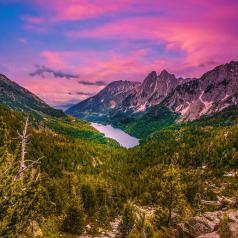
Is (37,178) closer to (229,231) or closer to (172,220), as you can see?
(229,231)

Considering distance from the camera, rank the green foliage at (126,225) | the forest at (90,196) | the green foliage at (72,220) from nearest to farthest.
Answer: the forest at (90,196) → the green foliage at (126,225) → the green foliage at (72,220)

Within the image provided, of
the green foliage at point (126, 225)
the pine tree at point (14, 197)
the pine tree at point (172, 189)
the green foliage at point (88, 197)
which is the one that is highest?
the pine tree at point (14, 197)

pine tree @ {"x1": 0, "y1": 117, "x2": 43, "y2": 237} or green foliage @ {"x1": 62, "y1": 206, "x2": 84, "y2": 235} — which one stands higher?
pine tree @ {"x1": 0, "y1": 117, "x2": 43, "y2": 237}

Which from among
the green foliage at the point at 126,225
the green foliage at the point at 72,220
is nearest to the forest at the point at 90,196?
the green foliage at the point at 126,225

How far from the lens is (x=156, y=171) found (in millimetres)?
172875

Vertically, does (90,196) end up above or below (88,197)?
above

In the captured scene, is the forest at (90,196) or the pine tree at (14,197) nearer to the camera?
the pine tree at (14,197)

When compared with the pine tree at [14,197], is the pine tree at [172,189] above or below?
below

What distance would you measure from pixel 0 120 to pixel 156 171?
505 feet

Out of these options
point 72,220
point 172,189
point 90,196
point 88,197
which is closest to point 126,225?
point 72,220

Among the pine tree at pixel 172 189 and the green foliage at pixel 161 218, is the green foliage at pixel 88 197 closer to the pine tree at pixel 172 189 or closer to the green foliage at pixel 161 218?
the green foliage at pixel 161 218

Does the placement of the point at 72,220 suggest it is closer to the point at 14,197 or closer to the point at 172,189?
the point at 172,189

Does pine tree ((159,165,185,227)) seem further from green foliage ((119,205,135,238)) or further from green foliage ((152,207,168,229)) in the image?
green foliage ((119,205,135,238))

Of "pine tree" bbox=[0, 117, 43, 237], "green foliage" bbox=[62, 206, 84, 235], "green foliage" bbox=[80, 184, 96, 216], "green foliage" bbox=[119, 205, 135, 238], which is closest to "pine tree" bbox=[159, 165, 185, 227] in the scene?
"green foliage" bbox=[119, 205, 135, 238]
